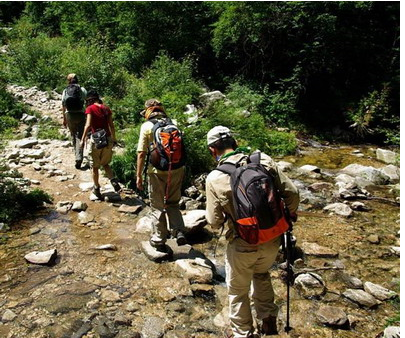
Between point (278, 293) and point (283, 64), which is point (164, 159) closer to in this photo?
point (278, 293)

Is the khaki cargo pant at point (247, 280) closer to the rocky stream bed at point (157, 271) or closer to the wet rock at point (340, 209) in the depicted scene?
the rocky stream bed at point (157, 271)

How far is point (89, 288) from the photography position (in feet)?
14.1

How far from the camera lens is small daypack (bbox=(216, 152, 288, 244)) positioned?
2.87 meters

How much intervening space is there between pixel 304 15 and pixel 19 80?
1227 cm

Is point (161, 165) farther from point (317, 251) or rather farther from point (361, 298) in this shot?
point (361, 298)

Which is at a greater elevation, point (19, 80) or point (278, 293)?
point (19, 80)

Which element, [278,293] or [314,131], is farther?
[314,131]

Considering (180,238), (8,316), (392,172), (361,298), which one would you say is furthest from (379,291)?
(392,172)

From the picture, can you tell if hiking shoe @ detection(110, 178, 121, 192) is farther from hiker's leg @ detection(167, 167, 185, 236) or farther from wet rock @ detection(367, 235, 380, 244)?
wet rock @ detection(367, 235, 380, 244)

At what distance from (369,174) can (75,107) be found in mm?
7953

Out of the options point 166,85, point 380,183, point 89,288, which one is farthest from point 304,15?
point 89,288

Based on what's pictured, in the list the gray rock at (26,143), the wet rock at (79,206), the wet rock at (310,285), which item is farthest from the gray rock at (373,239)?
the gray rock at (26,143)

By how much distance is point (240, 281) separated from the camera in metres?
3.27

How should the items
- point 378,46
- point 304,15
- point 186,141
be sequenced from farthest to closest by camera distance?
point 378,46, point 304,15, point 186,141
